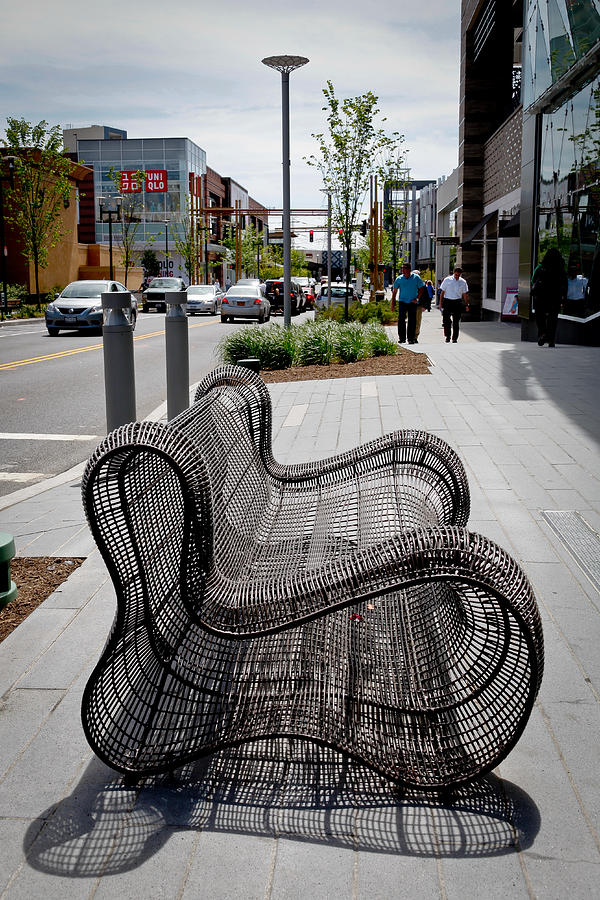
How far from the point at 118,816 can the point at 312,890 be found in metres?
0.64

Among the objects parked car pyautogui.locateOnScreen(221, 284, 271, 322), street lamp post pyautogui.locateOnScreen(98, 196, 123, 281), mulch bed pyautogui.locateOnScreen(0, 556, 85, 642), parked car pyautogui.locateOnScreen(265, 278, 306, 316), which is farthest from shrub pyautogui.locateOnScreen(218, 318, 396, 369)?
street lamp post pyautogui.locateOnScreen(98, 196, 123, 281)

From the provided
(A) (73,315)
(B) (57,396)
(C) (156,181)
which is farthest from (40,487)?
(C) (156,181)

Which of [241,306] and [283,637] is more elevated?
[241,306]

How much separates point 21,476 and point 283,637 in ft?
18.1

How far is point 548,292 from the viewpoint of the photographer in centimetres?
1647

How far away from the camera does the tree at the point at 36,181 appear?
39.7 metres

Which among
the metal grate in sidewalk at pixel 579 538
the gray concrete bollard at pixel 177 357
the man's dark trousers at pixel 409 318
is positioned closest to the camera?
the metal grate in sidewalk at pixel 579 538

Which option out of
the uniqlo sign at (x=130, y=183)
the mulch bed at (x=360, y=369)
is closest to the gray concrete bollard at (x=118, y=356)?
the mulch bed at (x=360, y=369)

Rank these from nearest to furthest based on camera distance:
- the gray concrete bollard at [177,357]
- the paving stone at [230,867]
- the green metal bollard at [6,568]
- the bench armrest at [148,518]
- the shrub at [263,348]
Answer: the paving stone at [230,867] → the bench armrest at [148,518] → the green metal bollard at [6,568] → the gray concrete bollard at [177,357] → the shrub at [263,348]

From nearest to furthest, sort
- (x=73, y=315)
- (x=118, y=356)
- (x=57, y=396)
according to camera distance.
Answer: (x=118, y=356) → (x=57, y=396) → (x=73, y=315)

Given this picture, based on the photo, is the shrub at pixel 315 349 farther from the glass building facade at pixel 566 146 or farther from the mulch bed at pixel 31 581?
the mulch bed at pixel 31 581

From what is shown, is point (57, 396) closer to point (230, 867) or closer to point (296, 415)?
point (296, 415)

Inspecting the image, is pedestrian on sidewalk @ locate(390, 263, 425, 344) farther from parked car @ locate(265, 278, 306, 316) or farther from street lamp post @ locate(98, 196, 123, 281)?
street lamp post @ locate(98, 196, 123, 281)

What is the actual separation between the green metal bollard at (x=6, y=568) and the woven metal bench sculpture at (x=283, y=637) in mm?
898
